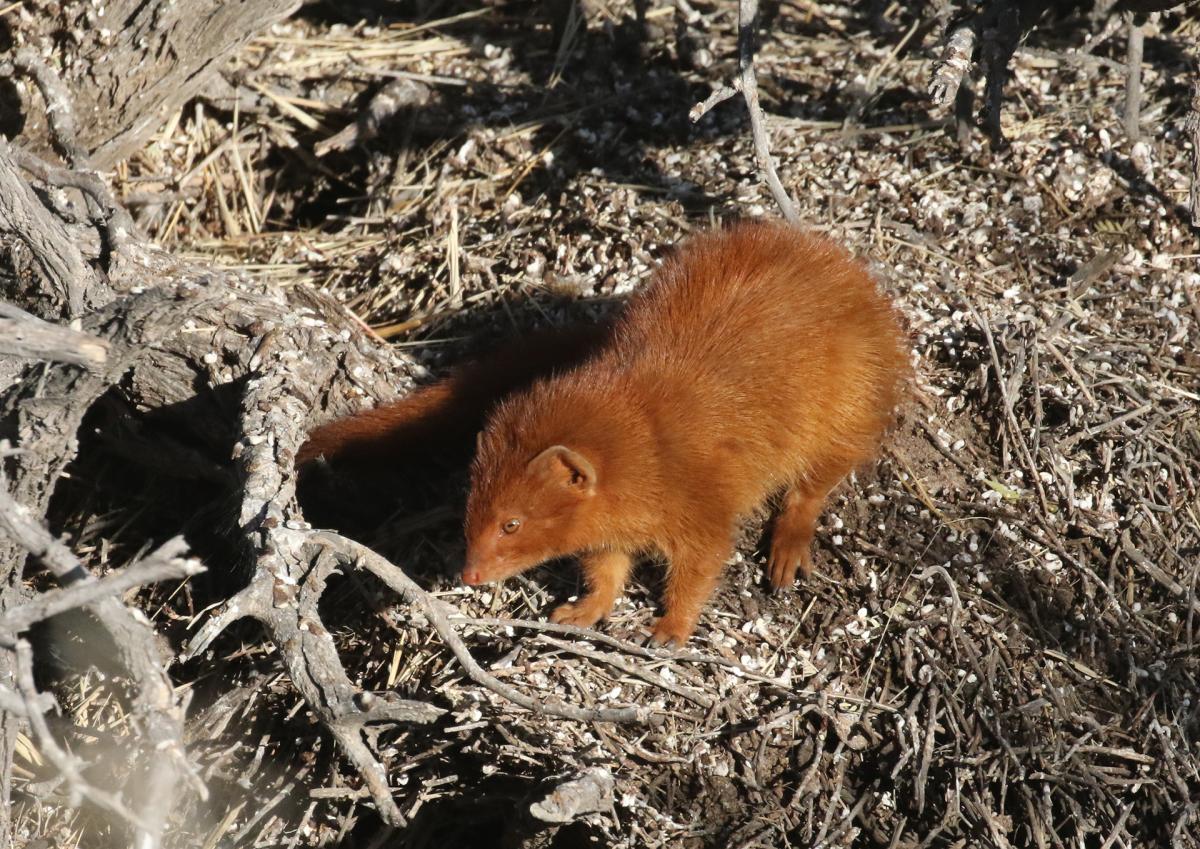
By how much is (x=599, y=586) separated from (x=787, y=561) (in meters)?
0.62

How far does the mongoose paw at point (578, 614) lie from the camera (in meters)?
3.76

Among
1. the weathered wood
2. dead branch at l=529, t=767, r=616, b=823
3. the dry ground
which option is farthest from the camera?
the weathered wood

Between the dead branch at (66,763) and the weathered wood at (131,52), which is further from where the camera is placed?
the weathered wood at (131,52)

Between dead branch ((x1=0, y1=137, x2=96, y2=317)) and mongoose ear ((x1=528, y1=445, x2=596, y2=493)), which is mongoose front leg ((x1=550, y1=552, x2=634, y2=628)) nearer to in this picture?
mongoose ear ((x1=528, y1=445, x2=596, y2=493))

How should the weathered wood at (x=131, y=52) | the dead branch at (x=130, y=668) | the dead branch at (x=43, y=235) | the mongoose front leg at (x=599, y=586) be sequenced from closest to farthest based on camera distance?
the dead branch at (x=130, y=668) → the dead branch at (x=43, y=235) → the mongoose front leg at (x=599, y=586) → the weathered wood at (x=131, y=52)

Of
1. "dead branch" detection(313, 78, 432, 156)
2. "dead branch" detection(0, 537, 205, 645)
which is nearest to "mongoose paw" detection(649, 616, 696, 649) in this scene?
"dead branch" detection(0, 537, 205, 645)

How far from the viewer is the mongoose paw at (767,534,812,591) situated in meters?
3.87

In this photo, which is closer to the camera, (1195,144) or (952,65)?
(952,65)

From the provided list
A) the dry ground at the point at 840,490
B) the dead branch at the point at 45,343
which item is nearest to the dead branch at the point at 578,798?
the dry ground at the point at 840,490

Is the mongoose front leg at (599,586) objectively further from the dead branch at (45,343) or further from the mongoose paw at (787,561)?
the dead branch at (45,343)

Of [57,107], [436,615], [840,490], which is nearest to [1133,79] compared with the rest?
[840,490]

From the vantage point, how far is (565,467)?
350cm

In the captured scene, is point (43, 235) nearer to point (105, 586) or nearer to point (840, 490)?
point (105, 586)

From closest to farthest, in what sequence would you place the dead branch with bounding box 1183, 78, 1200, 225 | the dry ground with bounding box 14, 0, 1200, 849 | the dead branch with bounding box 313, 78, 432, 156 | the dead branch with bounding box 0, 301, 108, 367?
the dead branch with bounding box 0, 301, 108, 367 → the dry ground with bounding box 14, 0, 1200, 849 → the dead branch with bounding box 1183, 78, 1200, 225 → the dead branch with bounding box 313, 78, 432, 156
